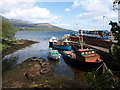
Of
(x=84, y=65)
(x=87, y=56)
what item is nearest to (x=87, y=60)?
(x=87, y=56)

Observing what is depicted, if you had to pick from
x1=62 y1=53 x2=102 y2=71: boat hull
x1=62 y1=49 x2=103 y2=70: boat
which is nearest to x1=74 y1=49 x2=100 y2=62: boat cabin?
x1=62 y1=49 x2=103 y2=70: boat

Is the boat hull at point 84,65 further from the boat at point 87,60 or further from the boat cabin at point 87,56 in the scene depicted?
the boat cabin at point 87,56

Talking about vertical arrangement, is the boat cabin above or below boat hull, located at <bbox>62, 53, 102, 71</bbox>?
above

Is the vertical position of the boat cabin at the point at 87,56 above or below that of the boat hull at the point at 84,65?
above

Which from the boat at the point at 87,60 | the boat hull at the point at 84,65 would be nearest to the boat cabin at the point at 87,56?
the boat at the point at 87,60

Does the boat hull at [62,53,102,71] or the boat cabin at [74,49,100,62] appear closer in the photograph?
the boat hull at [62,53,102,71]

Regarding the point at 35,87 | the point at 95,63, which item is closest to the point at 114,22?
the point at 35,87

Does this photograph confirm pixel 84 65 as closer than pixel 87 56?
Yes

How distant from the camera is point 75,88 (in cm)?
1554

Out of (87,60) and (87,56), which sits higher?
(87,56)

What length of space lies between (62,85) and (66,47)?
3325 centimetres

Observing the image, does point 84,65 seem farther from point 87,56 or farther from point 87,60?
point 87,56

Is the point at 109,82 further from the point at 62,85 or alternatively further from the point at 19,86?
the point at 19,86

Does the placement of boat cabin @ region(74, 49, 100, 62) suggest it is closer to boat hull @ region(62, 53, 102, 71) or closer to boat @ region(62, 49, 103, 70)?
boat @ region(62, 49, 103, 70)
